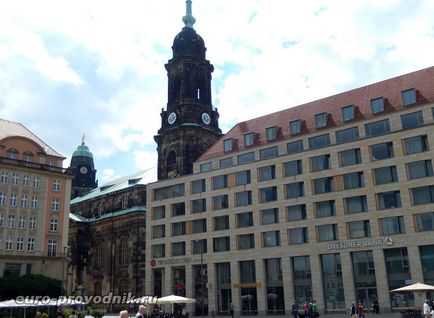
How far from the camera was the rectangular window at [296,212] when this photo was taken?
5500 centimetres

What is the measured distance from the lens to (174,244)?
212ft

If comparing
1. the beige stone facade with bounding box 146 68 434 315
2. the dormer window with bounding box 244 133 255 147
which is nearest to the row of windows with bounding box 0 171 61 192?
the beige stone facade with bounding box 146 68 434 315

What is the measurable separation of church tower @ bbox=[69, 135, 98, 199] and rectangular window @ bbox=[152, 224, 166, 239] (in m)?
64.0

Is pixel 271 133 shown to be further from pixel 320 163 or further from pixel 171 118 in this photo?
pixel 171 118

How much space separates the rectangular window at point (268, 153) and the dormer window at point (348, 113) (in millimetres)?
8932

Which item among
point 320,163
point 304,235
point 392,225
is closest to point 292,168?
point 320,163

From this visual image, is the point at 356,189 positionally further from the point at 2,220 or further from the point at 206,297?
the point at 2,220

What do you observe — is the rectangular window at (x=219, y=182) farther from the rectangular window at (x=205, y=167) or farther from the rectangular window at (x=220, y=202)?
the rectangular window at (x=205, y=167)

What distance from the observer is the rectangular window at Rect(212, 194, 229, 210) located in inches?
2415

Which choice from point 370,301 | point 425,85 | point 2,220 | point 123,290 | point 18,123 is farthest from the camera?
point 123,290

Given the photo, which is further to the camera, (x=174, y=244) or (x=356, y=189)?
(x=174, y=244)

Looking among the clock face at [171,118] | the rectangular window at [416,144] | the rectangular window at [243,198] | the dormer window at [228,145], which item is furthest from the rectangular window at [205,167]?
the rectangular window at [416,144]

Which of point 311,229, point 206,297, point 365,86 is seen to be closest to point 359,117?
point 365,86

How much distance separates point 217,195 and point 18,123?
101 feet
